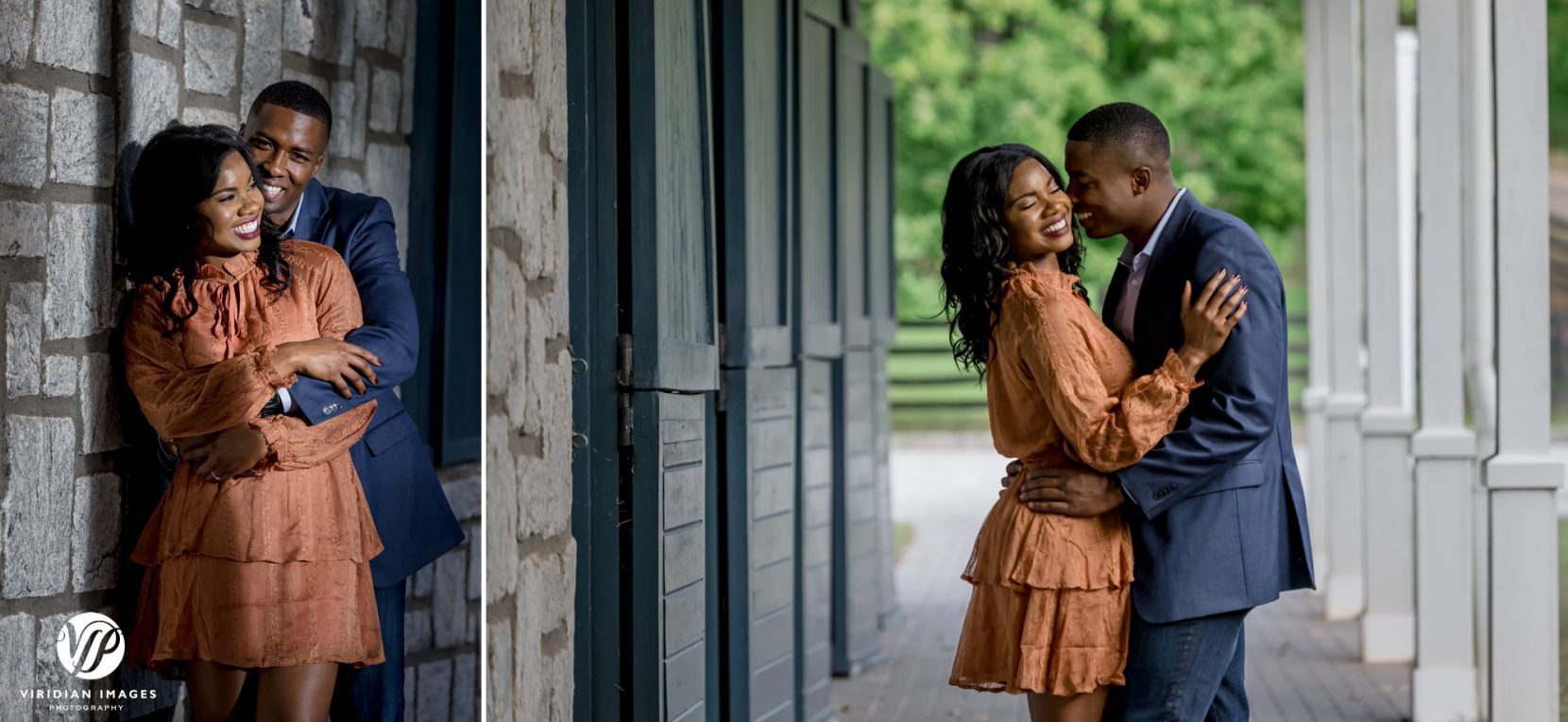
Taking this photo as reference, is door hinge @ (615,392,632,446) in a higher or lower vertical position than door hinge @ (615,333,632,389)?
lower

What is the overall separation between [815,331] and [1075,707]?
3.22 m

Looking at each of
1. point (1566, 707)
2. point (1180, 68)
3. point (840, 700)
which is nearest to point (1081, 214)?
point (840, 700)

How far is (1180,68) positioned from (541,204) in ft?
50.8

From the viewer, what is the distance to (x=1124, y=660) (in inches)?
143

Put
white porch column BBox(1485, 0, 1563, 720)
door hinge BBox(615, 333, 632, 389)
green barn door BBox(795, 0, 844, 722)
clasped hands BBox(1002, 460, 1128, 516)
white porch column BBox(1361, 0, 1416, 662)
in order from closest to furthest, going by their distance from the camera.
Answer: clasped hands BBox(1002, 460, 1128, 516) < door hinge BBox(615, 333, 632, 389) < white porch column BBox(1485, 0, 1563, 720) < green barn door BBox(795, 0, 844, 722) < white porch column BBox(1361, 0, 1416, 662)

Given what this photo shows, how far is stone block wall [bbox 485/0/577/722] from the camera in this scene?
3.42m

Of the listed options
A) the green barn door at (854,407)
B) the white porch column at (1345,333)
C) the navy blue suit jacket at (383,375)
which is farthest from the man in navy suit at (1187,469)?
the white porch column at (1345,333)

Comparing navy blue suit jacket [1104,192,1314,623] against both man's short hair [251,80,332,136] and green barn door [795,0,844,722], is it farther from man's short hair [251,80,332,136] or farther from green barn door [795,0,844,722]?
green barn door [795,0,844,722]

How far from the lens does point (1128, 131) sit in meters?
3.59

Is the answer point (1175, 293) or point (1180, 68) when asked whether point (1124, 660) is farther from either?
point (1180, 68)

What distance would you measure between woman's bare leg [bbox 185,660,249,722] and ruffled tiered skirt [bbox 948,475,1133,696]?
1.52m

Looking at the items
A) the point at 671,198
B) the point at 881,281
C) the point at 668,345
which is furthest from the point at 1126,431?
the point at 881,281

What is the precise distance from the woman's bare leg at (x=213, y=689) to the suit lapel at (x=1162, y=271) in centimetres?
191

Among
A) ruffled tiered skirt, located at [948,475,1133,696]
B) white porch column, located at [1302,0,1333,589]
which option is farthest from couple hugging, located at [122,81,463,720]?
white porch column, located at [1302,0,1333,589]
